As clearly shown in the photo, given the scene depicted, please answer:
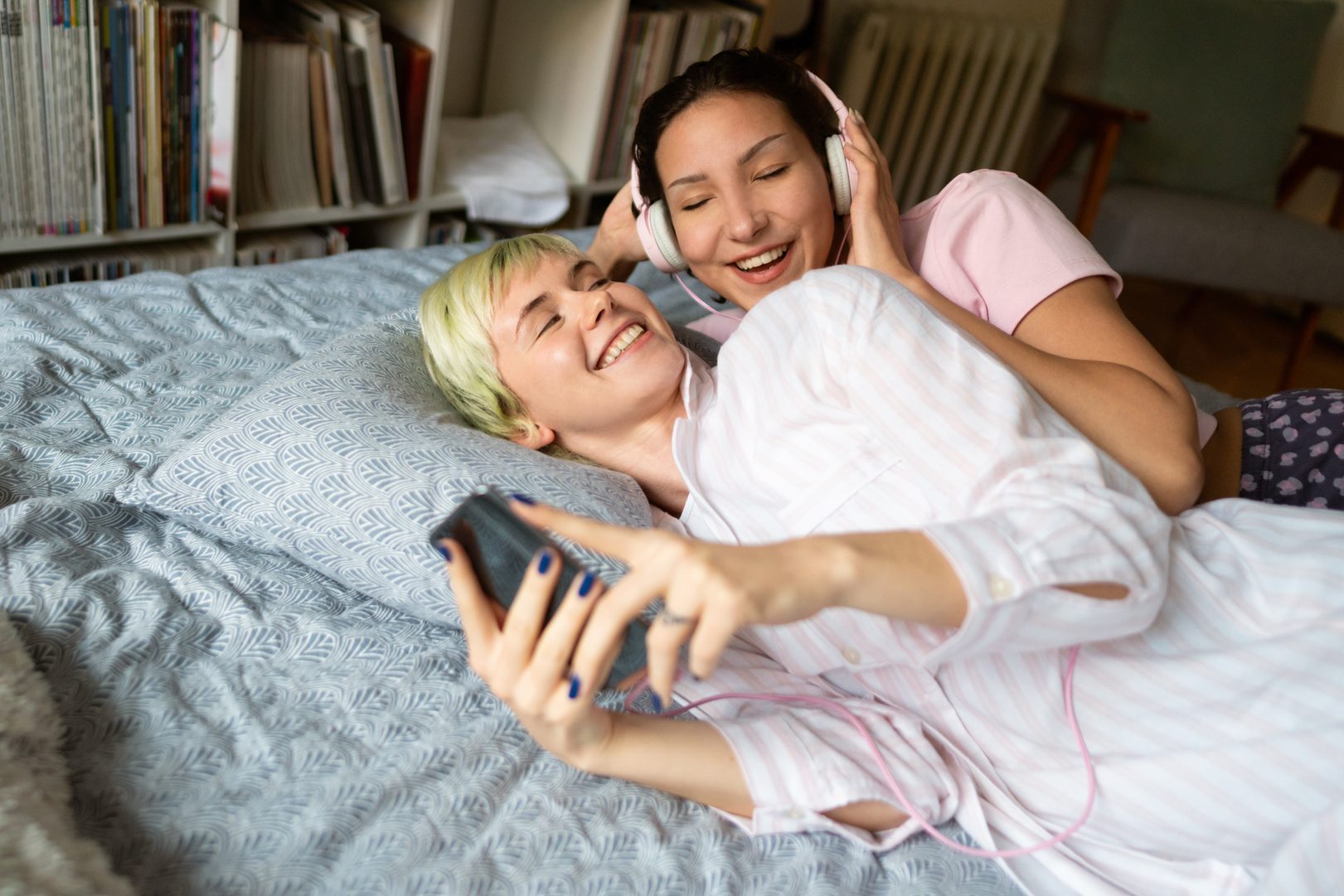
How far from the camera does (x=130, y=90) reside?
190 cm

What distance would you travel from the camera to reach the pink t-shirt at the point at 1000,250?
1.19 m

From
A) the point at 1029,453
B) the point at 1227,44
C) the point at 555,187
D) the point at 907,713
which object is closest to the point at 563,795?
the point at 907,713

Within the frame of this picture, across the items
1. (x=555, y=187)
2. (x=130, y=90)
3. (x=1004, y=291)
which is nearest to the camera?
(x=1004, y=291)

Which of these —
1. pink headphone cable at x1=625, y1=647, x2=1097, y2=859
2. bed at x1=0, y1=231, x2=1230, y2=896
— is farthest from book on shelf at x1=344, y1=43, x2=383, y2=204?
pink headphone cable at x1=625, y1=647, x2=1097, y2=859

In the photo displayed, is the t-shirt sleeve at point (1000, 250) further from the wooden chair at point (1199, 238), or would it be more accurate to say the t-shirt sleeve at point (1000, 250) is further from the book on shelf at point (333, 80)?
the wooden chair at point (1199, 238)

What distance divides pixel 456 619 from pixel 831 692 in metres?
0.38

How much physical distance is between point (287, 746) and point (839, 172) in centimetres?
96

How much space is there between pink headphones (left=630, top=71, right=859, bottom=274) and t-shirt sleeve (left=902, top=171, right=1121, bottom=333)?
120mm

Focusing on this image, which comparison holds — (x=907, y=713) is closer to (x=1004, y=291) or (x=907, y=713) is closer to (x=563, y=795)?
(x=563, y=795)

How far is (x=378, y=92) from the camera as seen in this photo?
2.25 m

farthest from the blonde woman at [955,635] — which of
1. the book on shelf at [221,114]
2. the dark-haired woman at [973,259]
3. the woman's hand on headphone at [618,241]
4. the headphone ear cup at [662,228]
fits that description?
the book on shelf at [221,114]

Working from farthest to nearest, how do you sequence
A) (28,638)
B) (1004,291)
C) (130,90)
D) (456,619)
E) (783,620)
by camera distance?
(130,90) → (1004,291) → (456,619) → (28,638) → (783,620)

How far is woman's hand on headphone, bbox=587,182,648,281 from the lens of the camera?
1.71m

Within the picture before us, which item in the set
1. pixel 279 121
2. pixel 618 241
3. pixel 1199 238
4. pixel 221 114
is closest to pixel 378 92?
pixel 279 121
